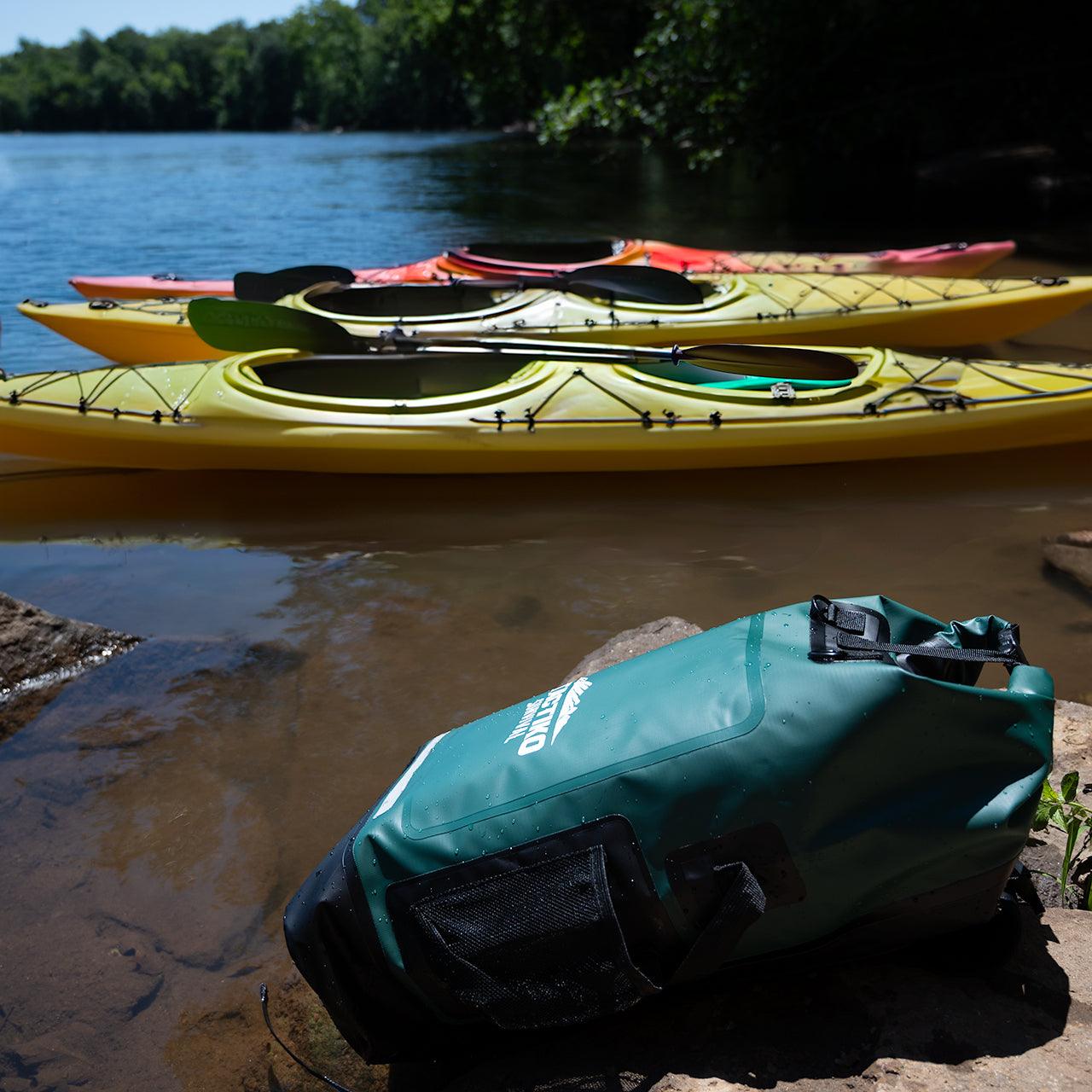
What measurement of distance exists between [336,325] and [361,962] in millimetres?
4439

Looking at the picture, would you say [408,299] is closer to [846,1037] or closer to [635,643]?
[635,643]

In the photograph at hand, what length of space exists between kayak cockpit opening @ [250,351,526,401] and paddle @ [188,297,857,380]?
0.09 m

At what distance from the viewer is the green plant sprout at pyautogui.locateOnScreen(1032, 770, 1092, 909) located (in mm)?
1803

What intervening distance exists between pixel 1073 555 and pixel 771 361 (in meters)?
1.93

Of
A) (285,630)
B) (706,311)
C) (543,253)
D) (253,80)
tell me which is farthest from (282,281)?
(253,80)

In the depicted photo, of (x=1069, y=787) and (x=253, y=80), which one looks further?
(x=253, y=80)

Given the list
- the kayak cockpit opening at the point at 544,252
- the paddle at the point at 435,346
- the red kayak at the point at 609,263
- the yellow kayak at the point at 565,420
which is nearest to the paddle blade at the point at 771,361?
the paddle at the point at 435,346

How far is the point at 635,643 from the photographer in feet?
9.93

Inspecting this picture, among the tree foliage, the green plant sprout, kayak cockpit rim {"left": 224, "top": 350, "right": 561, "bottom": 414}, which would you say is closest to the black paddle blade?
kayak cockpit rim {"left": 224, "top": 350, "right": 561, "bottom": 414}

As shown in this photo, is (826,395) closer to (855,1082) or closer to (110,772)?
(110,772)

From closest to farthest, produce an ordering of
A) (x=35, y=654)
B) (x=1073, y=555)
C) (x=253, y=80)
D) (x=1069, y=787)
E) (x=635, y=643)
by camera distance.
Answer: (x=1069, y=787), (x=635, y=643), (x=35, y=654), (x=1073, y=555), (x=253, y=80)

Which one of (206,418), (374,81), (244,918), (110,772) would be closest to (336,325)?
(206,418)

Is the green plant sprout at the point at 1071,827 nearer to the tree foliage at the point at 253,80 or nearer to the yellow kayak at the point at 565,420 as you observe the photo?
the yellow kayak at the point at 565,420

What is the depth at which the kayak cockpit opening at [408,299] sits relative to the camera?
685 cm
